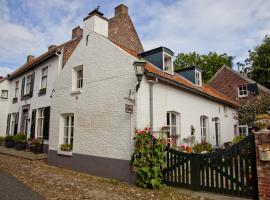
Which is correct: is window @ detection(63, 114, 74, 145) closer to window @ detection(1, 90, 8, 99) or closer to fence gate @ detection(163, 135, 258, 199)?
fence gate @ detection(163, 135, 258, 199)

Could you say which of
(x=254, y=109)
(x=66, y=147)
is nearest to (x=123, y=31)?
(x=66, y=147)

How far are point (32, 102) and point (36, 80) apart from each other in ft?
5.30

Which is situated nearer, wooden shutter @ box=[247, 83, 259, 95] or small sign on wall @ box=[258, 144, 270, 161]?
small sign on wall @ box=[258, 144, 270, 161]

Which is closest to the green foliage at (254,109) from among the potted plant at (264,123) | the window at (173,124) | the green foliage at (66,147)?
the window at (173,124)

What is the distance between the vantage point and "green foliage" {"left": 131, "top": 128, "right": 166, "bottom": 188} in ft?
23.6

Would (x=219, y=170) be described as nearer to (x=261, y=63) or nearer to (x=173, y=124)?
(x=173, y=124)

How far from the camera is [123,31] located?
17.4 m

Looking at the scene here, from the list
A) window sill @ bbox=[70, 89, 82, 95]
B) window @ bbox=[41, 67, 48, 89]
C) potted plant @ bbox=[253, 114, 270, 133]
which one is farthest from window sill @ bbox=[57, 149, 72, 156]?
potted plant @ bbox=[253, 114, 270, 133]

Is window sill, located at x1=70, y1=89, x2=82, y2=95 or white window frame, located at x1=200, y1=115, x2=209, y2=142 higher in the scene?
window sill, located at x1=70, y1=89, x2=82, y2=95

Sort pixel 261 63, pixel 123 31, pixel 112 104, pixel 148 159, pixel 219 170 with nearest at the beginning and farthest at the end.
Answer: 1. pixel 219 170
2. pixel 148 159
3. pixel 112 104
4. pixel 123 31
5. pixel 261 63

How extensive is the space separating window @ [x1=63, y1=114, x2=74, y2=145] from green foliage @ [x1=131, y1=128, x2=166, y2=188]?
15.1 ft

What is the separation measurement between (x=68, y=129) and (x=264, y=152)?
8.60m

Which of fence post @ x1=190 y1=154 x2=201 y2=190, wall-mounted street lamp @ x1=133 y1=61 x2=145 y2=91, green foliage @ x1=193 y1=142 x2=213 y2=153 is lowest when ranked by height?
fence post @ x1=190 y1=154 x2=201 y2=190

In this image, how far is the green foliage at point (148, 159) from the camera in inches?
284
